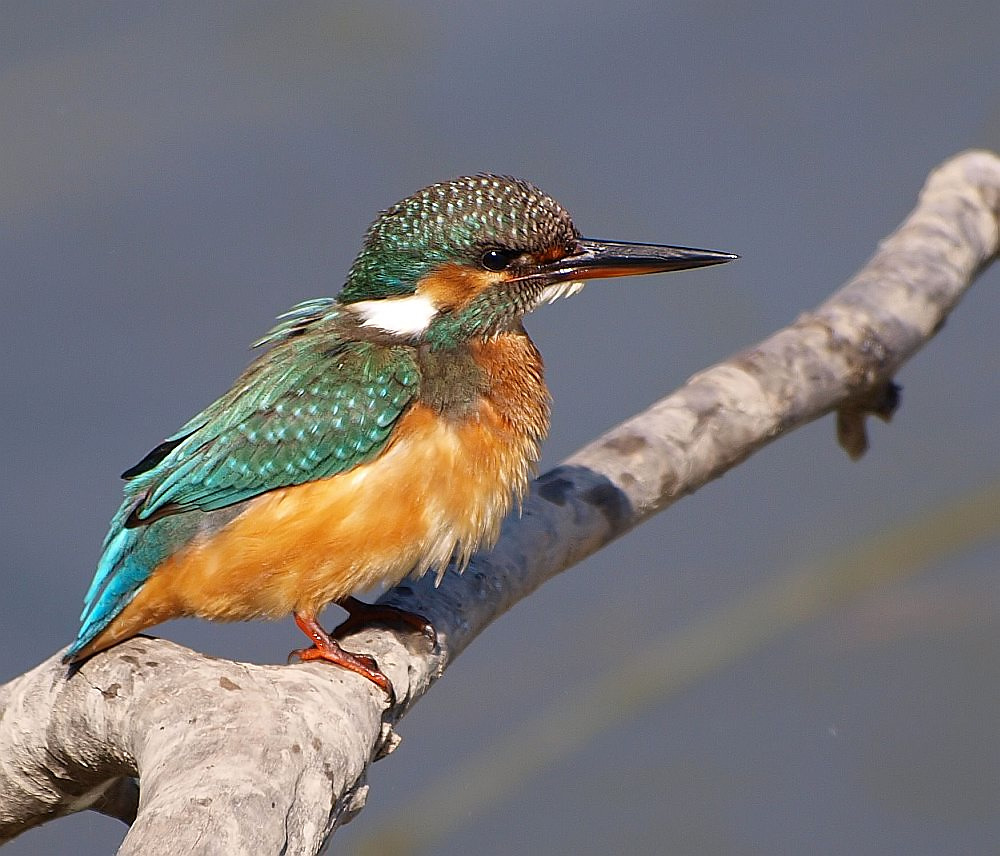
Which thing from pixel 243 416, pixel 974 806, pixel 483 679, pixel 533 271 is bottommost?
pixel 974 806

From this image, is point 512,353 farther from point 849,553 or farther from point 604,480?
point 849,553

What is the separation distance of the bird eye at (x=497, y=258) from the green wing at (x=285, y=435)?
8.4 inches

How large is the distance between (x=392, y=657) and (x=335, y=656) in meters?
0.13

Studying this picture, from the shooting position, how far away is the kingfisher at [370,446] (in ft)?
7.51

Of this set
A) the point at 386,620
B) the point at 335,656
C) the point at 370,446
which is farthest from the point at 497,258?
the point at 335,656

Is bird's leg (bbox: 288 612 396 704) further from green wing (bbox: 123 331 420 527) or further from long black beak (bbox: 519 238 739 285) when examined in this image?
long black beak (bbox: 519 238 739 285)

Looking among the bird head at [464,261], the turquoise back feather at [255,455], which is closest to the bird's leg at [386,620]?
the turquoise back feather at [255,455]

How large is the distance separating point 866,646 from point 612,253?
2.43 metres

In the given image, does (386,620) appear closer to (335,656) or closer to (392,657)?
(392,657)

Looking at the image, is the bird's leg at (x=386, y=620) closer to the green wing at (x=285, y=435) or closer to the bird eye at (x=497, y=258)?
the green wing at (x=285, y=435)

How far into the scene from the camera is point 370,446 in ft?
7.63

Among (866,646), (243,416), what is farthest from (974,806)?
(243,416)

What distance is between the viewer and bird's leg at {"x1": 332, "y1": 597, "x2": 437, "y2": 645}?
237 cm

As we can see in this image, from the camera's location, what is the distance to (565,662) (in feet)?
14.4
